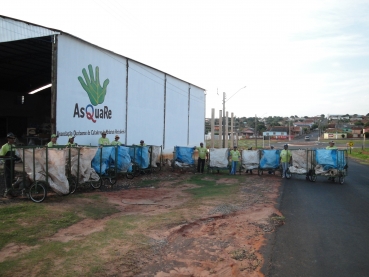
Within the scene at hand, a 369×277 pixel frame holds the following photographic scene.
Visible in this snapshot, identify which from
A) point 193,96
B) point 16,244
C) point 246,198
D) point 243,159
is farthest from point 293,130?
point 16,244

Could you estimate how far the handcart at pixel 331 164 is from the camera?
57.9 ft

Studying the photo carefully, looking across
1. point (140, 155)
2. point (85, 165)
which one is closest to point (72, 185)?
point (85, 165)

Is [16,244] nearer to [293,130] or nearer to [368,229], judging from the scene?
[368,229]

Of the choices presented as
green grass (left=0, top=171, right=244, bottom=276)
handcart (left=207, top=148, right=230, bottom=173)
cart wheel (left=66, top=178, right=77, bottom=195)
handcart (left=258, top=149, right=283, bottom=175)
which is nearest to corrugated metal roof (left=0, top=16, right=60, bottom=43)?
cart wheel (left=66, top=178, right=77, bottom=195)

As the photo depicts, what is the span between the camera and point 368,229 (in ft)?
28.2

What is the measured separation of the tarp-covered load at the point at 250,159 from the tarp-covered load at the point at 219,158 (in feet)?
3.52

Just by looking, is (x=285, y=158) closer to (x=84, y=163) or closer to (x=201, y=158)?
(x=201, y=158)

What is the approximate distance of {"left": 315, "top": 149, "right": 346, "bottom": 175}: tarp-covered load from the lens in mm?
17688

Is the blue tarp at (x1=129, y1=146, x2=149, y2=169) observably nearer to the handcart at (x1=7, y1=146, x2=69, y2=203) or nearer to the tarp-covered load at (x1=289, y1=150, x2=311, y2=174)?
the handcart at (x1=7, y1=146, x2=69, y2=203)

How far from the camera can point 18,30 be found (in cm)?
1484

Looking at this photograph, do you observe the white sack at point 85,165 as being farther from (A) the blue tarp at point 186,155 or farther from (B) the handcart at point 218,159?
(B) the handcart at point 218,159

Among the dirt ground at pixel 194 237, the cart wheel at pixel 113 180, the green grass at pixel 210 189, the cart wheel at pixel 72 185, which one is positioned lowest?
the green grass at pixel 210 189

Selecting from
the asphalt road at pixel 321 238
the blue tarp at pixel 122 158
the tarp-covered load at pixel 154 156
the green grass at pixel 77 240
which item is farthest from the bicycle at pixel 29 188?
the tarp-covered load at pixel 154 156

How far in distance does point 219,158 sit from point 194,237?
13.6 metres
